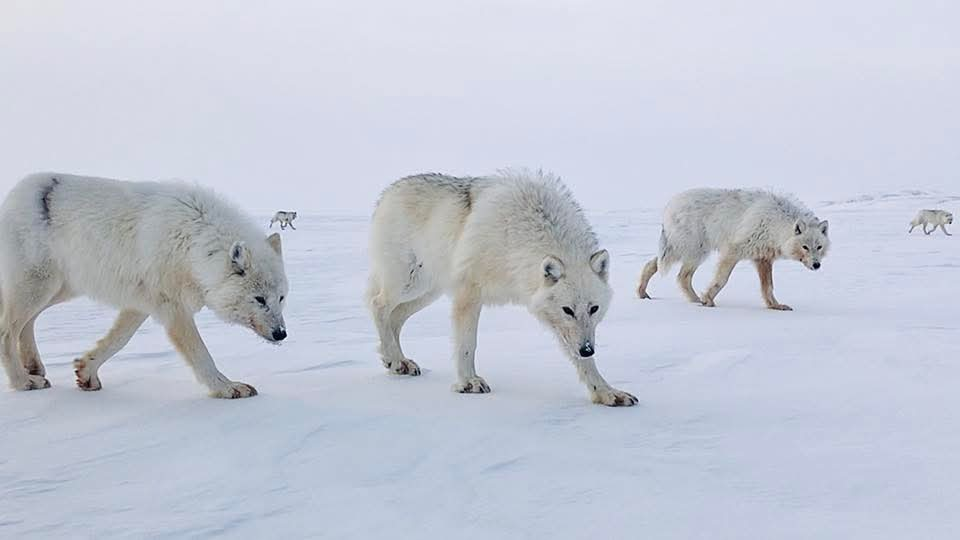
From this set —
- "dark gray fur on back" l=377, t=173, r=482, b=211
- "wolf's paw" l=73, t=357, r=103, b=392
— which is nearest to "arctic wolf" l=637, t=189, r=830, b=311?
"dark gray fur on back" l=377, t=173, r=482, b=211

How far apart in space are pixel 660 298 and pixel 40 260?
27.0 feet

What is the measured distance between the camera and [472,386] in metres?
4.97

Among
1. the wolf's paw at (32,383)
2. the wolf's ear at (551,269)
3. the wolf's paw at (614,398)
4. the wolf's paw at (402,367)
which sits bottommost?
the wolf's paw at (402,367)

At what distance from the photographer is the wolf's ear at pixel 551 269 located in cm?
474

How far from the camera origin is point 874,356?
5707 millimetres

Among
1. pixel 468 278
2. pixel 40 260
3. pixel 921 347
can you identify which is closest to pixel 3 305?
pixel 40 260

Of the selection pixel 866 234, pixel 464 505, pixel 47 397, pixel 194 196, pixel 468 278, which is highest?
pixel 194 196

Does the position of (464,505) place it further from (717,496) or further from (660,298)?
(660,298)

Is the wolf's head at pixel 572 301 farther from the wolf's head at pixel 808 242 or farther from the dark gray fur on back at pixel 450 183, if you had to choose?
the wolf's head at pixel 808 242

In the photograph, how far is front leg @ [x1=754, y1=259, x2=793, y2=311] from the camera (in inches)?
371

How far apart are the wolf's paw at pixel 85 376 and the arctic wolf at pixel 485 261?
200 cm

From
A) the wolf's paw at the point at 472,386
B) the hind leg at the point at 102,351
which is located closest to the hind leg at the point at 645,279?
the wolf's paw at the point at 472,386

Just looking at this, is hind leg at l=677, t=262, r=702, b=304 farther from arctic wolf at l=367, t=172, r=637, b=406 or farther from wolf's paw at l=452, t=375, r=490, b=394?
wolf's paw at l=452, t=375, r=490, b=394

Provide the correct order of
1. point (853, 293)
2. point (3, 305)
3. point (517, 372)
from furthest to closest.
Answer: point (853, 293), point (517, 372), point (3, 305)
